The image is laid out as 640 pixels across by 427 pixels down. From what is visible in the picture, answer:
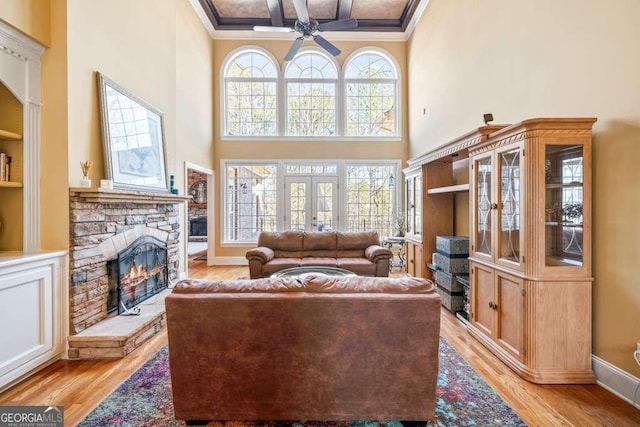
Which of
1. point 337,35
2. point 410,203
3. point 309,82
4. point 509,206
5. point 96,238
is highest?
point 337,35

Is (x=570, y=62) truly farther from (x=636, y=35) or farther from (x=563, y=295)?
(x=563, y=295)

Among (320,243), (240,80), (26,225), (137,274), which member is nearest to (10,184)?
(26,225)

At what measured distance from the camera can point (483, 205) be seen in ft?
10.4

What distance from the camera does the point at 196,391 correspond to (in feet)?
5.99

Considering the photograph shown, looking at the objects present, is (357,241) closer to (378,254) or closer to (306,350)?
(378,254)

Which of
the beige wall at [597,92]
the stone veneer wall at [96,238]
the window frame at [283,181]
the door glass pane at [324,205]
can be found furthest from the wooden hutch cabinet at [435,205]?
the stone veneer wall at [96,238]

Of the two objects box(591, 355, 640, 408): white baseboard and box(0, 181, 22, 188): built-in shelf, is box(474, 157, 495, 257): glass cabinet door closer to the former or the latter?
box(591, 355, 640, 408): white baseboard

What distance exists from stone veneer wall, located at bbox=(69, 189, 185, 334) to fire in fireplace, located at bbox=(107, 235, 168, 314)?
84 mm

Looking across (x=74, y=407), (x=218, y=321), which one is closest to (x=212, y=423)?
(x=218, y=321)

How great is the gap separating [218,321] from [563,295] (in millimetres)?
2489

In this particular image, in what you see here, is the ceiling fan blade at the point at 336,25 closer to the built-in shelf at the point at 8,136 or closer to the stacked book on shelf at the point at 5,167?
the built-in shelf at the point at 8,136

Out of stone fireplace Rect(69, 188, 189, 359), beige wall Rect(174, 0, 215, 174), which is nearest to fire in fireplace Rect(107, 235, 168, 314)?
stone fireplace Rect(69, 188, 189, 359)

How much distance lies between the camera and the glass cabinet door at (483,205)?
9.94 feet

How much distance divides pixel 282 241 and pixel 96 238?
2685mm
